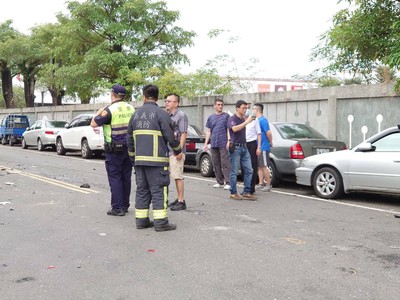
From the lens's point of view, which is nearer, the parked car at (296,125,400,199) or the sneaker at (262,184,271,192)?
the parked car at (296,125,400,199)

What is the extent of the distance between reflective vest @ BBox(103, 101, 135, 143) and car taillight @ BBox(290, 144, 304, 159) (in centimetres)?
413

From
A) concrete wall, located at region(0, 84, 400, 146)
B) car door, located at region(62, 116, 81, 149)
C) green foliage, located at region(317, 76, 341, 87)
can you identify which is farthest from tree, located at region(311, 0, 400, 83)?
green foliage, located at region(317, 76, 341, 87)

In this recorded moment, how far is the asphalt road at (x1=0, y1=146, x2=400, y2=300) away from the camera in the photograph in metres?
3.94

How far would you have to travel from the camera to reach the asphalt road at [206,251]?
3943mm

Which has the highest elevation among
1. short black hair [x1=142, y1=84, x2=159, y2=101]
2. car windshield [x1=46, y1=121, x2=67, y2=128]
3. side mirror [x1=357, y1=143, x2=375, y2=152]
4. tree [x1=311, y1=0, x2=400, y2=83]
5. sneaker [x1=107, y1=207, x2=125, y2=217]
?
tree [x1=311, y1=0, x2=400, y2=83]

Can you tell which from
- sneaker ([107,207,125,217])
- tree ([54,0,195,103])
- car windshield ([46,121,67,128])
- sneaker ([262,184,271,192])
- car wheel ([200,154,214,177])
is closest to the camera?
sneaker ([107,207,125,217])

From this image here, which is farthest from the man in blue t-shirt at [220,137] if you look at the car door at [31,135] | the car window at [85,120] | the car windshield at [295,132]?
the car door at [31,135]

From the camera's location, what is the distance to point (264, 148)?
9.59 m

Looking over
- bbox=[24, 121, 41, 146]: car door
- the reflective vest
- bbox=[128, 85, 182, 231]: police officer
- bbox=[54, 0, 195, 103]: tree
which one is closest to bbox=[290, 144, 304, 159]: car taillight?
the reflective vest

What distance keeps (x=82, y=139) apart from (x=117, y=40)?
42.0 ft

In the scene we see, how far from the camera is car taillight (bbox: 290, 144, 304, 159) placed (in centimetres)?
969

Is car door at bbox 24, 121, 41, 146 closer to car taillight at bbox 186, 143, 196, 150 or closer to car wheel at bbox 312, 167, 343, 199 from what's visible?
car taillight at bbox 186, 143, 196, 150

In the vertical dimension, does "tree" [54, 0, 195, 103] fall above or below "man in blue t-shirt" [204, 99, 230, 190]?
above

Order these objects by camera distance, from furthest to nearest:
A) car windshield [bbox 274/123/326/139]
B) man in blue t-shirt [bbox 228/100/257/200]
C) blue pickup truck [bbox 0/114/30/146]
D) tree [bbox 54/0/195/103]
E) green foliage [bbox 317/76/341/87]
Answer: tree [bbox 54/0/195/103]
blue pickup truck [bbox 0/114/30/146]
green foliage [bbox 317/76/341/87]
car windshield [bbox 274/123/326/139]
man in blue t-shirt [bbox 228/100/257/200]
